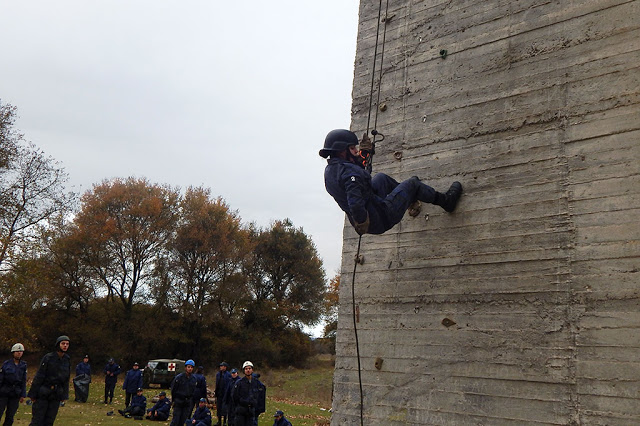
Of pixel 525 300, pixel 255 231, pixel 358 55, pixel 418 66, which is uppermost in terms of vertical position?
pixel 255 231

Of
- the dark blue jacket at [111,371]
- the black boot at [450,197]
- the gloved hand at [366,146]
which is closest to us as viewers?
the black boot at [450,197]

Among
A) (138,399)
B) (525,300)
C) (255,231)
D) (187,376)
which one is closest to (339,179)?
(525,300)

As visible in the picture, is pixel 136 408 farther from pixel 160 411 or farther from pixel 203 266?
pixel 203 266

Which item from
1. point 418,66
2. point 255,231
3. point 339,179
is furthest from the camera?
point 255,231

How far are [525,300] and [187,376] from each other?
804 centimetres

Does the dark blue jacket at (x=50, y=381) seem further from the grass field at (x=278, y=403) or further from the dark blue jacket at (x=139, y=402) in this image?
the dark blue jacket at (x=139, y=402)

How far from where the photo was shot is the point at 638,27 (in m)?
4.45

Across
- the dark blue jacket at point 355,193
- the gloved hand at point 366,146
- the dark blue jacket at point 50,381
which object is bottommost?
the dark blue jacket at point 50,381

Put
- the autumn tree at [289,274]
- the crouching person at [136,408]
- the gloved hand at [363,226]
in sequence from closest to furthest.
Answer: the gloved hand at [363,226] < the crouching person at [136,408] < the autumn tree at [289,274]

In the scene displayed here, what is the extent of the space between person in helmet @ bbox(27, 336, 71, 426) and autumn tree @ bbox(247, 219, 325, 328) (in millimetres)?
30094

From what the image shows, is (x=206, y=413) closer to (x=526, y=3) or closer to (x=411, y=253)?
(x=411, y=253)

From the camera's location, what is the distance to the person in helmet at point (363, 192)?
457 cm

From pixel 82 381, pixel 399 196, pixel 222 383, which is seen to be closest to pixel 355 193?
pixel 399 196

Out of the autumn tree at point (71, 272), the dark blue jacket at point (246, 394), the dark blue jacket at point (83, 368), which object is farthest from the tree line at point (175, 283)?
the dark blue jacket at point (246, 394)
